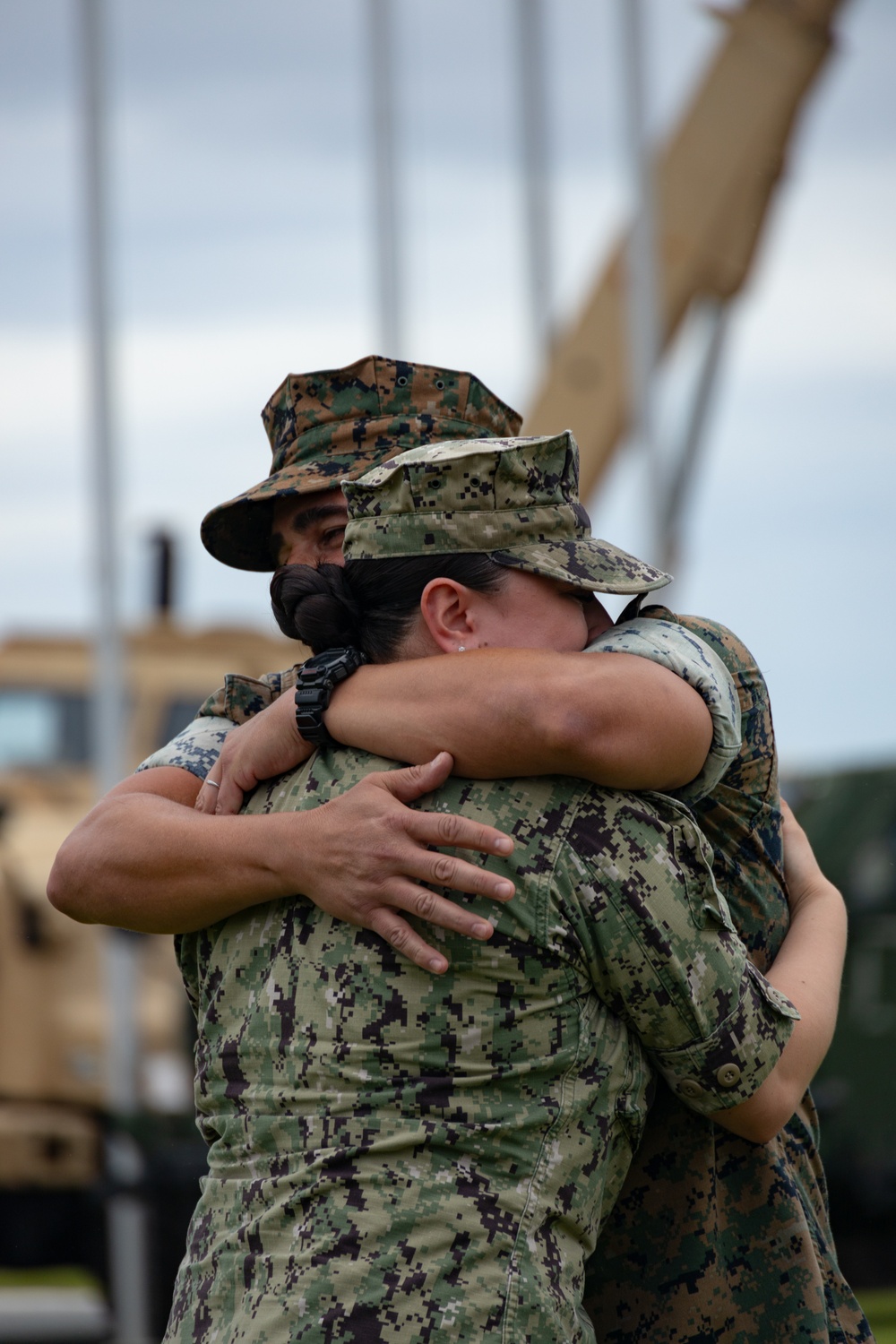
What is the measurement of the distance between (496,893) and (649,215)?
7678 millimetres

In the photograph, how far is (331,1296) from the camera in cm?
159

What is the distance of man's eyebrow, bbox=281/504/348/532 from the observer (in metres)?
2.69

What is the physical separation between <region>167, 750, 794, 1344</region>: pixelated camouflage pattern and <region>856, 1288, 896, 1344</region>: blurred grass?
542cm

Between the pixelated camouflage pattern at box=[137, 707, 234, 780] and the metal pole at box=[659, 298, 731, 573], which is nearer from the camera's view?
the pixelated camouflage pattern at box=[137, 707, 234, 780]

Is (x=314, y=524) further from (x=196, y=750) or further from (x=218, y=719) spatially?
(x=196, y=750)

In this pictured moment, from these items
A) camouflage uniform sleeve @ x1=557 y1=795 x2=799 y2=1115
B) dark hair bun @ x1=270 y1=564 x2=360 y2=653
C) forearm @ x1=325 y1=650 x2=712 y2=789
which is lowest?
camouflage uniform sleeve @ x1=557 y1=795 x2=799 y2=1115

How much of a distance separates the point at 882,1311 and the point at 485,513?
6.63 meters

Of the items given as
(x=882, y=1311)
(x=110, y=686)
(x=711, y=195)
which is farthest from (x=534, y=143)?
(x=882, y=1311)

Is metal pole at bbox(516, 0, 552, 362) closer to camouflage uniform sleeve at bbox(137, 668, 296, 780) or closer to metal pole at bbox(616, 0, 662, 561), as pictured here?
metal pole at bbox(616, 0, 662, 561)

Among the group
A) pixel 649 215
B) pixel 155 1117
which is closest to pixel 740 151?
pixel 649 215

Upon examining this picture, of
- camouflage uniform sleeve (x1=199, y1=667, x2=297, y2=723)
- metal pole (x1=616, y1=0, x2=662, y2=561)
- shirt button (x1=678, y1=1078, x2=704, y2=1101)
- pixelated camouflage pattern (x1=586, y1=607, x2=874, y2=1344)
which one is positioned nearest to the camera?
shirt button (x1=678, y1=1078, x2=704, y2=1101)

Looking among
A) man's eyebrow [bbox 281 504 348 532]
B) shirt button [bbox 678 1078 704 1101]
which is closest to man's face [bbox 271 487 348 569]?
man's eyebrow [bbox 281 504 348 532]

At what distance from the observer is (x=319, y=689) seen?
1826mm

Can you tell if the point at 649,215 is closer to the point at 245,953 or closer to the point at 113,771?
the point at 113,771
